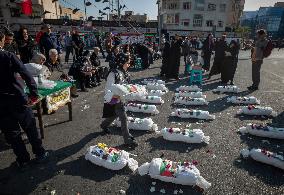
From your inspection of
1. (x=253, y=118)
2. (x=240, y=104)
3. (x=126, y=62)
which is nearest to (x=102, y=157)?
(x=126, y=62)

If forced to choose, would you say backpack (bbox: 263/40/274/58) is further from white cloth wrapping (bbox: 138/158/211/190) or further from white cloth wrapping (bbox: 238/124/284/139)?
white cloth wrapping (bbox: 138/158/211/190)

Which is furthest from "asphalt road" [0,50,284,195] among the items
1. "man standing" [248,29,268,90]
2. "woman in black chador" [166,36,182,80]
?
"woman in black chador" [166,36,182,80]

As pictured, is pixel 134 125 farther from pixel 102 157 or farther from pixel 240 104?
pixel 240 104

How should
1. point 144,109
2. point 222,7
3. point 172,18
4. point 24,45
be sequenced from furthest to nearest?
point 172,18 < point 222,7 < point 24,45 < point 144,109

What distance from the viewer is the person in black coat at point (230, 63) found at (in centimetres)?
1159

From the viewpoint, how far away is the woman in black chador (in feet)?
39.8

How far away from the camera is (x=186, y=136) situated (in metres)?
5.47

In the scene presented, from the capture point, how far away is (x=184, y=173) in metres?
3.99

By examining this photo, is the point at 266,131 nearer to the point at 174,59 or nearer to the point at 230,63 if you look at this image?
the point at 230,63

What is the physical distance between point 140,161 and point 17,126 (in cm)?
240

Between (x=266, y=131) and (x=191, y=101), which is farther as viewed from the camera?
(x=191, y=101)

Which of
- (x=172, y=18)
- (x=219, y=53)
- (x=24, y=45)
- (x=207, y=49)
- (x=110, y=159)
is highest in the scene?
(x=172, y=18)

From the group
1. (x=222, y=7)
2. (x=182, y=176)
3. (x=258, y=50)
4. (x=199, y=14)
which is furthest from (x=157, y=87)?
(x=222, y=7)

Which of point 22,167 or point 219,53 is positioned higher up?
point 219,53
